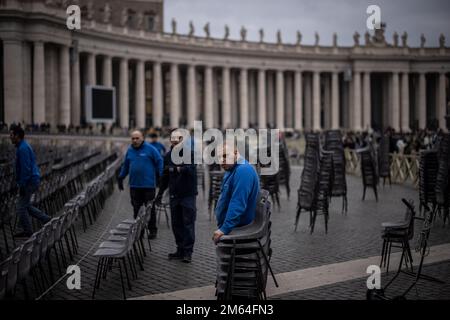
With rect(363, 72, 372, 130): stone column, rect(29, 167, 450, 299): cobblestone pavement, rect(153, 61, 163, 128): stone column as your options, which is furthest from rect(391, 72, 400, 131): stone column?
rect(29, 167, 450, 299): cobblestone pavement

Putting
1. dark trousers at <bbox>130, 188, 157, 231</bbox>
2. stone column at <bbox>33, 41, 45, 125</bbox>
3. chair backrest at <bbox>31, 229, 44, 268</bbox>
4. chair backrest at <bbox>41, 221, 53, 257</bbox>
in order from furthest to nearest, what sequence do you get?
stone column at <bbox>33, 41, 45, 125</bbox> < dark trousers at <bbox>130, 188, 157, 231</bbox> < chair backrest at <bbox>41, 221, 53, 257</bbox> < chair backrest at <bbox>31, 229, 44, 268</bbox>

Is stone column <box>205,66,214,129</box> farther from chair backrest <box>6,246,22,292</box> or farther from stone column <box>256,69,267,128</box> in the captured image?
chair backrest <box>6,246,22,292</box>

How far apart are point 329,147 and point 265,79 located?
204 ft

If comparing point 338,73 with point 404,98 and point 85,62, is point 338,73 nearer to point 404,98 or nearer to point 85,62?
point 404,98

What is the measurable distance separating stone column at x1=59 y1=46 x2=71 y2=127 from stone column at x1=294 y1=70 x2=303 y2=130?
3427 cm

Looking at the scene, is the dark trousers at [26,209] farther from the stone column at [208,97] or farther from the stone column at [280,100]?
the stone column at [280,100]

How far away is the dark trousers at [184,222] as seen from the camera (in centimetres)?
1153

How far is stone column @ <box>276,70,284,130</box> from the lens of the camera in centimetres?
7725

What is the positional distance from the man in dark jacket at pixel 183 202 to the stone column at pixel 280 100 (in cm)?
6550

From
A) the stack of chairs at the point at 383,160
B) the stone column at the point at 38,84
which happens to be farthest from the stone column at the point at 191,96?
the stack of chairs at the point at 383,160

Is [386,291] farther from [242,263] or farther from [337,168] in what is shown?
[337,168]

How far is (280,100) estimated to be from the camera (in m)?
77.8

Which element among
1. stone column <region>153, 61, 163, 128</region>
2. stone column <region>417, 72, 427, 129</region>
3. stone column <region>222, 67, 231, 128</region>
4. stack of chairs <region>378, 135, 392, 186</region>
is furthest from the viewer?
stone column <region>417, 72, 427, 129</region>

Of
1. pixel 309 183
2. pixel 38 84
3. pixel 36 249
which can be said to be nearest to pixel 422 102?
pixel 38 84
